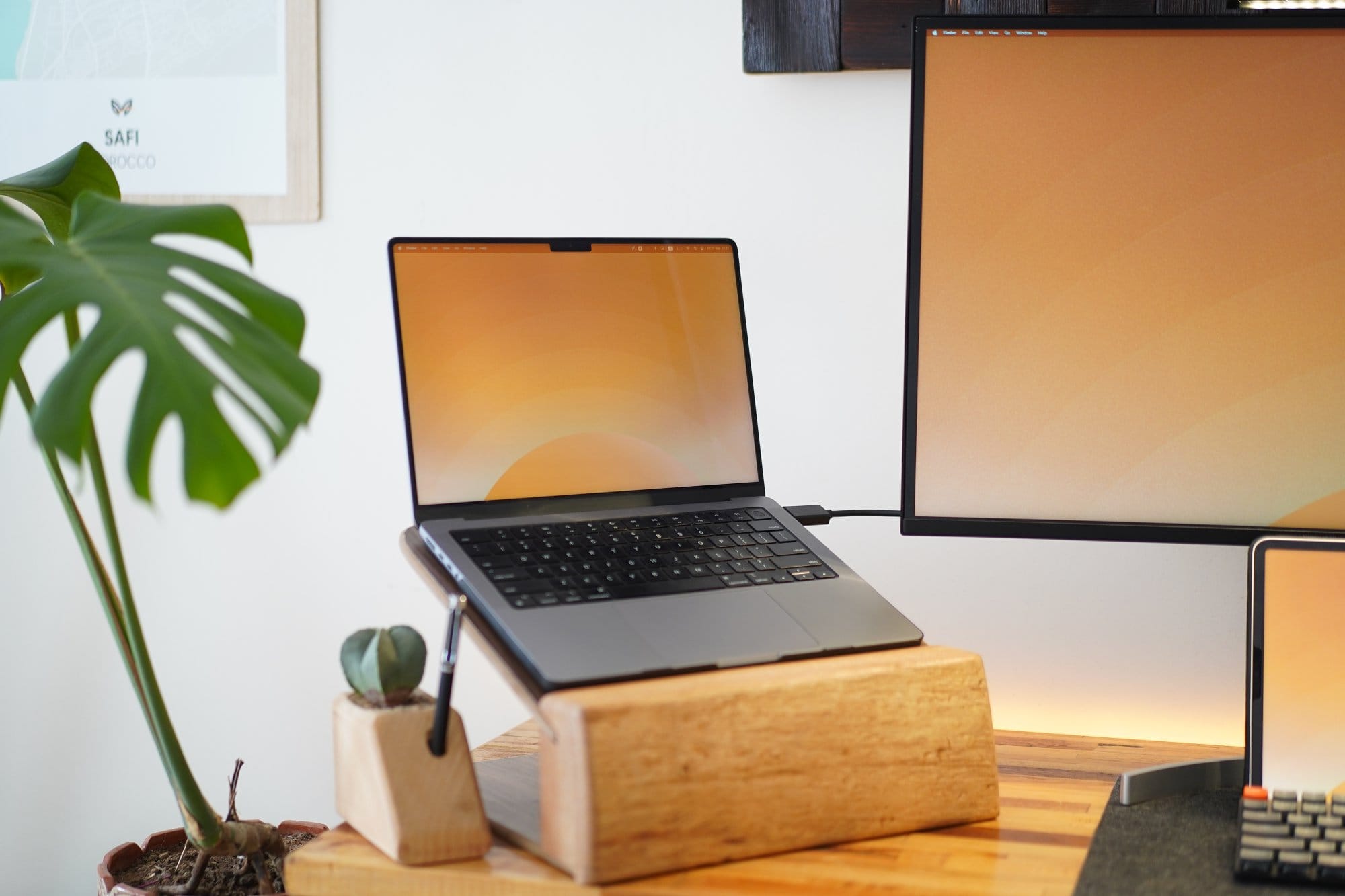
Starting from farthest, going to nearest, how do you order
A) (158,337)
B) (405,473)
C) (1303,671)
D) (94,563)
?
(405,473), (94,563), (1303,671), (158,337)

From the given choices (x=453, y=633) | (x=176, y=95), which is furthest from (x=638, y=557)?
(x=176, y=95)

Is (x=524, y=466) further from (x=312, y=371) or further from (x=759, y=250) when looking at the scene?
(x=759, y=250)

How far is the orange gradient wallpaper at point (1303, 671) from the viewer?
2.44 feet

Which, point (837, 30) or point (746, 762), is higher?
point (837, 30)

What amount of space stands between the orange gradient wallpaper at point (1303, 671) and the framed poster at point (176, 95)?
3.07ft

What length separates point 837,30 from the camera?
106 cm

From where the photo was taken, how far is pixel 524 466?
2.61 ft

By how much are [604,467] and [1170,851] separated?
418 mm

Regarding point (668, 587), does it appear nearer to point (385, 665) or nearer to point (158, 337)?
point (385, 665)

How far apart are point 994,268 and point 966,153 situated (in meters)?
0.08

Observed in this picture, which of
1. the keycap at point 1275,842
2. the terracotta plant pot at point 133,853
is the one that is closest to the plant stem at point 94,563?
the terracotta plant pot at point 133,853

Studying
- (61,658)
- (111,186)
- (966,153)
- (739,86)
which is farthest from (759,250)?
(61,658)

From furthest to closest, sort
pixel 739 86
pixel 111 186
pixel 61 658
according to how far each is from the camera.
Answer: pixel 61 658
pixel 739 86
pixel 111 186

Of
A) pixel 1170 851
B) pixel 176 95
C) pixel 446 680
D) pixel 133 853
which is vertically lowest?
pixel 133 853
